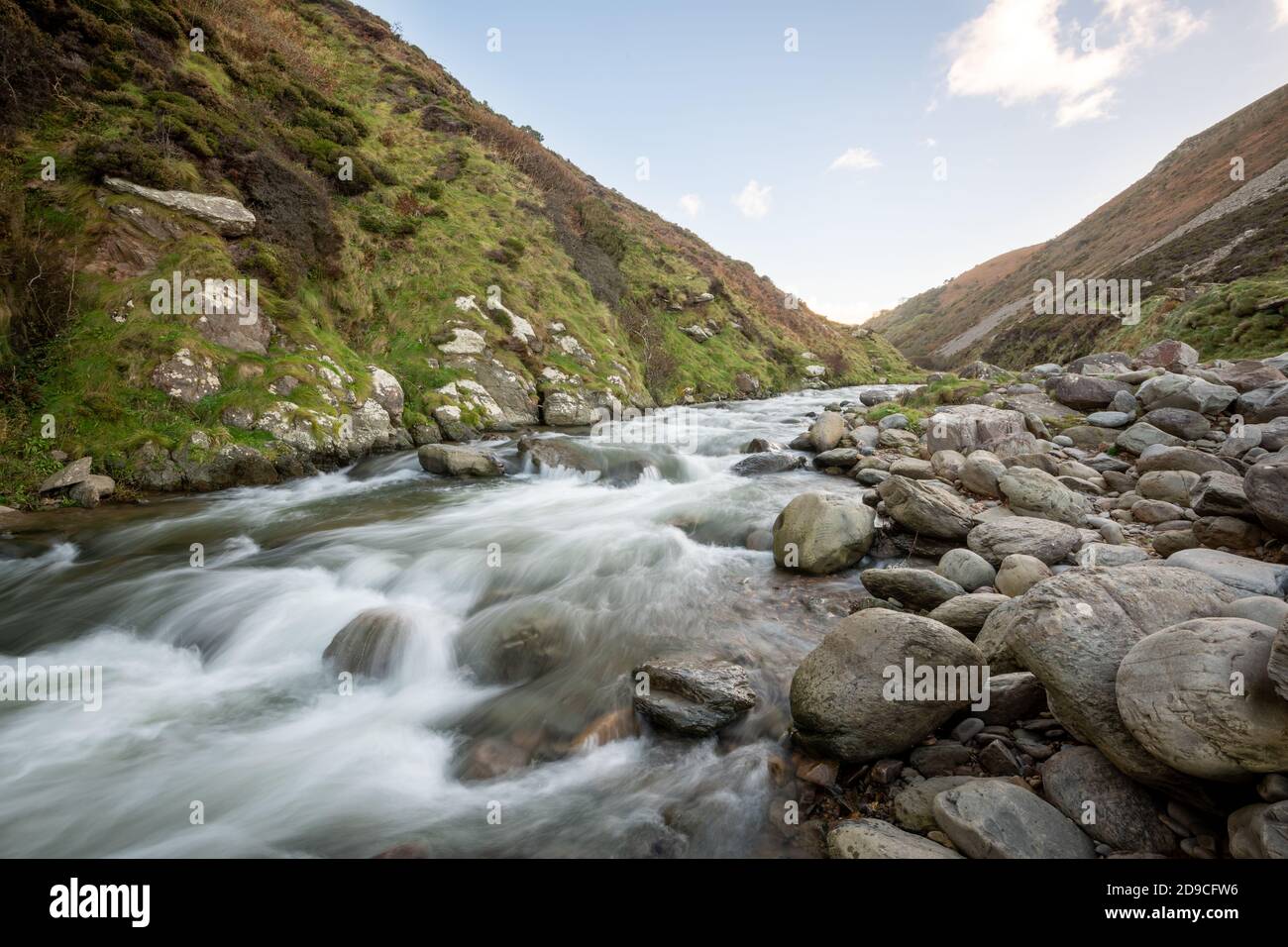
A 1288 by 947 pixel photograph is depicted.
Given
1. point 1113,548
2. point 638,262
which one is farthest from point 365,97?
point 1113,548

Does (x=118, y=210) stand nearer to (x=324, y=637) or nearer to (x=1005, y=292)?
(x=324, y=637)

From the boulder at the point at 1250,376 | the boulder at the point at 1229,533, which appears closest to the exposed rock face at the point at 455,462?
the boulder at the point at 1229,533

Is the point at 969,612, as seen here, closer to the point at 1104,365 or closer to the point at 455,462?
the point at 455,462

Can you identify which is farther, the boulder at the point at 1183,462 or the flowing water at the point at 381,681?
the boulder at the point at 1183,462

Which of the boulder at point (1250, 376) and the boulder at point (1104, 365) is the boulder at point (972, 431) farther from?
the boulder at point (1104, 365)

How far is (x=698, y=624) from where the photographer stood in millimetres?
6590

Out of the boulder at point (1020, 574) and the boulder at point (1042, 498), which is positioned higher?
the boulder at point (1042, 498)

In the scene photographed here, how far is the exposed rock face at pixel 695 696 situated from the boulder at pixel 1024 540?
3.77 meters

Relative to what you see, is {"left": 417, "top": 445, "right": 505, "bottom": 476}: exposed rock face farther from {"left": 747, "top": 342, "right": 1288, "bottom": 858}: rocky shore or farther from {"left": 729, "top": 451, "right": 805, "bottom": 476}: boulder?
{"left": 747, "top": 342, "right": 1288, "bottom": 858}: rocky shore

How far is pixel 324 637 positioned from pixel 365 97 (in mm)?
36329

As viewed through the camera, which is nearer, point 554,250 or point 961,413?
point 961,413

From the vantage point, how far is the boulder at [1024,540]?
617 centimetres

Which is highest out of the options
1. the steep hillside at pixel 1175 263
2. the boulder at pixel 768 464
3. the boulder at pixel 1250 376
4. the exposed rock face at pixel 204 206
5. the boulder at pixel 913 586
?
the steep hillside at pixel 1175 263

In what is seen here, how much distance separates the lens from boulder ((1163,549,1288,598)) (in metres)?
4.42
